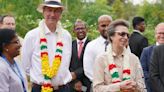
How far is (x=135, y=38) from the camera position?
8711mm

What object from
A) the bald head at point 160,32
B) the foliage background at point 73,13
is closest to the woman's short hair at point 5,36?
the bald head at point 160,32

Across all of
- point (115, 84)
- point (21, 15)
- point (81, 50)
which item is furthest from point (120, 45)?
point (21, 15)

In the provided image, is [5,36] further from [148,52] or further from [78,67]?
[78,67]

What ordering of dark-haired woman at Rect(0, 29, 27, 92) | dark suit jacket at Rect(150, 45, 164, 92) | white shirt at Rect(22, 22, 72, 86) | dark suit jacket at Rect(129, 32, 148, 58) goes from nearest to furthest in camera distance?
dark-haired woman at Rect(0, 29, 27, 92) → dark suit jacket at Rect(150, 45, 164, 92) → white shirt at Rect(22, 22, 72, 86) → dark suit jacket at Rect(129, 32, 148, 58)

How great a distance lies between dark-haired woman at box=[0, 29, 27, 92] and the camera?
15.3 feet

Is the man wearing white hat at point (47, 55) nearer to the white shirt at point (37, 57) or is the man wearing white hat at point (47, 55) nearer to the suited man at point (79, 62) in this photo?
the white shirt at point (37, 57)

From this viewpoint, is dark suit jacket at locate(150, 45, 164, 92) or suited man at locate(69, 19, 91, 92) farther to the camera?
→ suited man at locate(69, 19, 91, 92)

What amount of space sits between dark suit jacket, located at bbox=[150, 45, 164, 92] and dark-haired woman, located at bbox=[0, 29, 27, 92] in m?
1.90

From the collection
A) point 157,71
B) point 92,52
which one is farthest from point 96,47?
point 157,71

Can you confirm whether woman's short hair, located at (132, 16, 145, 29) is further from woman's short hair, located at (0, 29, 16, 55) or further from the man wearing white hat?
woman's short hair, located at (0, 29, 16, 55)

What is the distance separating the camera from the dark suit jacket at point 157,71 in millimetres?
5930

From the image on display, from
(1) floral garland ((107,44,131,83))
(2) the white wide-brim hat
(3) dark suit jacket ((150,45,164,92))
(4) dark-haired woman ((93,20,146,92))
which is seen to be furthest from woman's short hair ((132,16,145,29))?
(1) floral garland ((107,44,131,83))

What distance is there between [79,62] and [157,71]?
2.40 meters

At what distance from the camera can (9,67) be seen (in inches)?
190
